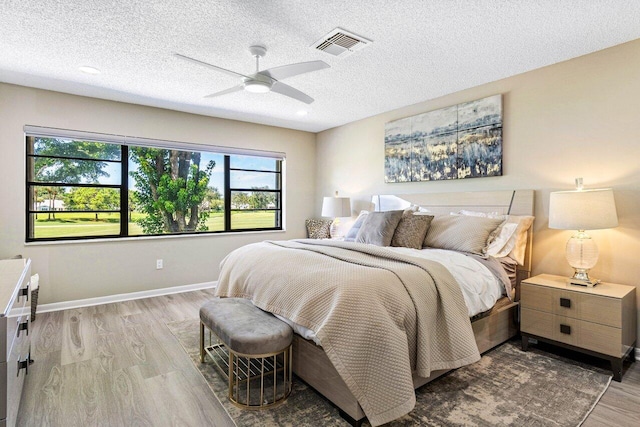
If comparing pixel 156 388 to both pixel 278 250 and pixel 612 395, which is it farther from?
pixel 612 395

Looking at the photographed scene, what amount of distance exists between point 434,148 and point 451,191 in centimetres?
55

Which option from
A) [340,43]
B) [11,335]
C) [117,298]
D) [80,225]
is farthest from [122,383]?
[340,43]

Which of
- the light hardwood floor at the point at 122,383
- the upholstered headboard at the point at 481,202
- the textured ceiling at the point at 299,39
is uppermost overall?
the textured ceiling at the point at 299,39

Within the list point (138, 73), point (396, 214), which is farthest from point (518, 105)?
point (138, 73)

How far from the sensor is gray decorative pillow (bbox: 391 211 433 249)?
340 centimetres

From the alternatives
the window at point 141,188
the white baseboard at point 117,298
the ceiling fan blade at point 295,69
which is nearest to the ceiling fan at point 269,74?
the ceiling fan blade at point 295,69

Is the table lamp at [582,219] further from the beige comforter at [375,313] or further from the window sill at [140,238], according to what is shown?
the window sill at [140,238]

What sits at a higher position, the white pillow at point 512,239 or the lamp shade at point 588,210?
the lamp shade at point 588,210

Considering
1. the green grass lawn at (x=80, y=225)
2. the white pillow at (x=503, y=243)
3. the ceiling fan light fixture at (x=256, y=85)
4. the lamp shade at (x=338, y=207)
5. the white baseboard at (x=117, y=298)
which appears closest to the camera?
the ceiling fan light fixture at (x=256, y=85)

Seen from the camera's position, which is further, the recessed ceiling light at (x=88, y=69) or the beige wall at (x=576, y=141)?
the recessed ceiling light at (x=88, y=69)

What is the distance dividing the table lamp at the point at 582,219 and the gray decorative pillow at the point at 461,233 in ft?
1.70

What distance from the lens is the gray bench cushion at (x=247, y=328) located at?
1.94 m

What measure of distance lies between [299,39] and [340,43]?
32 cm

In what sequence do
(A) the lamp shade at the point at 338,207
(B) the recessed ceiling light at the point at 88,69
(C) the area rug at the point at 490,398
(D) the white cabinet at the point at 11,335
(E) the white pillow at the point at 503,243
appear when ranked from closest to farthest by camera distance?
(D) the white cabinet at the point at 11,335
(C) the area rug at the point at 490,398
(E) the white pillow at the point at 503,243
(B) the recessed ceiling light at the point at 88,69
(A) the lamp shade at the point at 338,207
